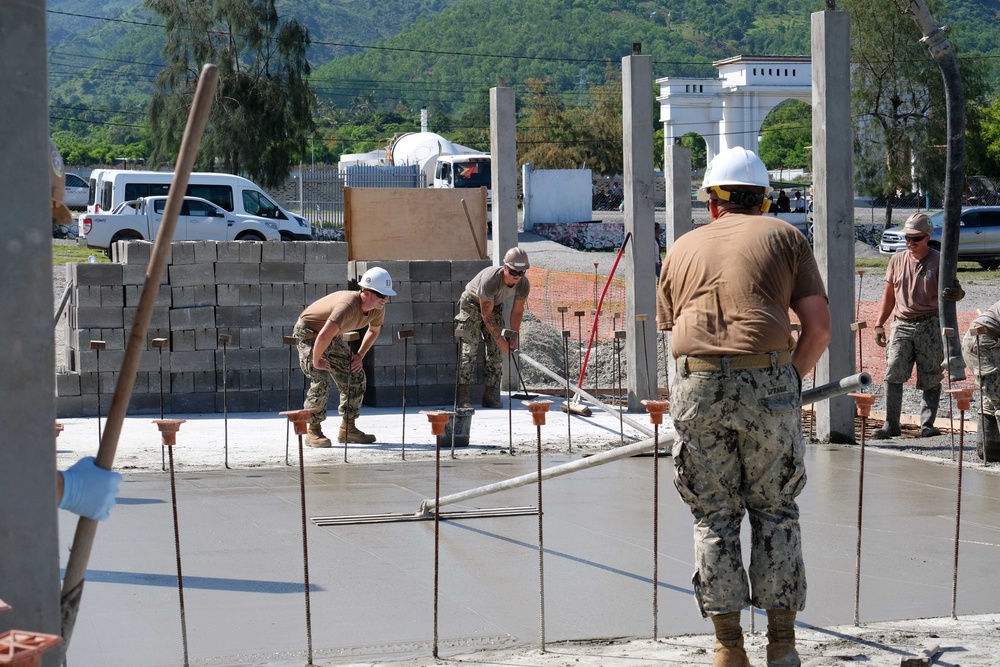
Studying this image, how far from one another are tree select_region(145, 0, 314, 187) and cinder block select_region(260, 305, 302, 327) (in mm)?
30202

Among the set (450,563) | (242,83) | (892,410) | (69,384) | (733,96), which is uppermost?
(733,96)

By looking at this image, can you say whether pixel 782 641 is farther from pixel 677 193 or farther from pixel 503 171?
pixel 503 171

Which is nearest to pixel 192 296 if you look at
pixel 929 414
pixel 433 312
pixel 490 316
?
pixel 433 312

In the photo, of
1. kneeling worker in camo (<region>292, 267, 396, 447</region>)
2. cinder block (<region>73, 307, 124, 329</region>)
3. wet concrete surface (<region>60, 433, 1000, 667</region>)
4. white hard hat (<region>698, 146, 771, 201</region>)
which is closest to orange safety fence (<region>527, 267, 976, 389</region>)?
kneeling worker in camo (<region>292, 267, 396, 447</region>)

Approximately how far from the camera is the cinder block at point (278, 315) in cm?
1253

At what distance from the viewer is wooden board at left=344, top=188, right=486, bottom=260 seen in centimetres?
1360

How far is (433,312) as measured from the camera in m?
13.0

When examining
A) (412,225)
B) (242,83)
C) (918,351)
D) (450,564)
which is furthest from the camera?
(242,83)

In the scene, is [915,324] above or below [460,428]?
above

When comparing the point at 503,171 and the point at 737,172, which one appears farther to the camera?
the point at 503,171

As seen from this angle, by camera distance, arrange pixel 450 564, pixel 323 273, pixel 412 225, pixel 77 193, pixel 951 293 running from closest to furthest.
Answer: pixel 450 564, pixel 951 293, pixel 323 273, pixel 412 225, pixel 77 193

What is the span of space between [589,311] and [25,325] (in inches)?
697

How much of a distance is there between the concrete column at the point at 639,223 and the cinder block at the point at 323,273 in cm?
304

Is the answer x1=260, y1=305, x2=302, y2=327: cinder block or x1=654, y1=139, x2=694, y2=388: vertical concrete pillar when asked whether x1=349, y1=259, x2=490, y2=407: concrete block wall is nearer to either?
x1=260, y1=305, x2=302, y2=327: cinder block
